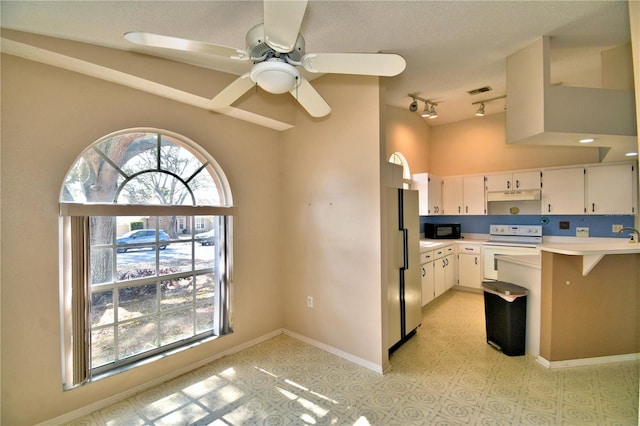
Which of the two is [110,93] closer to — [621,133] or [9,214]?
[9,214]

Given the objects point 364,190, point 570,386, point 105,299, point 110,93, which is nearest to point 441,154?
point 364,190

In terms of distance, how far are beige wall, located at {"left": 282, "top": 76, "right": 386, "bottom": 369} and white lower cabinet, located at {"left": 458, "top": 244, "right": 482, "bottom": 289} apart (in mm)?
3033

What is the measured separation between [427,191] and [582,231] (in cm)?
230

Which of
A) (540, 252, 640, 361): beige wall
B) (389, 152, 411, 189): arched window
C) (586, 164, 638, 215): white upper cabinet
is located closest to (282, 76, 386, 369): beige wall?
(540, 252, 640, 361): beige wall

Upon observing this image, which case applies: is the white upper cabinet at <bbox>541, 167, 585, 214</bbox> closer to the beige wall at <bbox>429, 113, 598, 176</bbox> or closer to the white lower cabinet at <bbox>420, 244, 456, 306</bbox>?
the beige wall at <bbox>429, 113, 598, 176</bbox>

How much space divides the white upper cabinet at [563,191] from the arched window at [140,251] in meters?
4.67

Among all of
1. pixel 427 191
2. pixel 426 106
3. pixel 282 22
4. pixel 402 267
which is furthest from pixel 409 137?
pixel 282 22

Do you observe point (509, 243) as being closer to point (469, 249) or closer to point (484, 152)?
point (469, 249)

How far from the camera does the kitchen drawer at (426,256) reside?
3.91 metres

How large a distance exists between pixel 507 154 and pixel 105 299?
5.81 metres

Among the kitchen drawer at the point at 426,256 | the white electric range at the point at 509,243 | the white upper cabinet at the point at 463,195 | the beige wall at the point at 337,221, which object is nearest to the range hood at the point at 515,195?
the white upper cabinet at the point at 463,195

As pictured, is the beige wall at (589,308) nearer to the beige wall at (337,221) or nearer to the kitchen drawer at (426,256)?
the kitchen drawer at (426,256)

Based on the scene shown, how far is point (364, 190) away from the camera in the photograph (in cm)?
271

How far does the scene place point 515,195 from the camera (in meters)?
4.46
